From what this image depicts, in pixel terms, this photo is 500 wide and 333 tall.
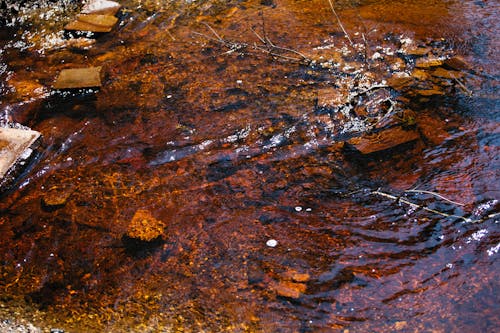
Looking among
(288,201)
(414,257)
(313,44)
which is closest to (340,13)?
(313,44)

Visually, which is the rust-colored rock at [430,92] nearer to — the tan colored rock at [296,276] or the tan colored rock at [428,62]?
the tan colored rock at [428,62]

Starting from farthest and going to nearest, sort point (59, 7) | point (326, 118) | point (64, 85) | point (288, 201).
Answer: point (59, 7) → point (64, 85) → point (326, 118) → point (288, 201)

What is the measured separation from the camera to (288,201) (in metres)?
3.42

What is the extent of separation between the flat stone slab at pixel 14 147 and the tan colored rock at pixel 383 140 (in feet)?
10.0

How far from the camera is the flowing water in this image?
2.77 meters

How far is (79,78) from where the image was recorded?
4957 millimetres

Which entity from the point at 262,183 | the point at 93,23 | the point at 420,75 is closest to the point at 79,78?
the point at 93,23

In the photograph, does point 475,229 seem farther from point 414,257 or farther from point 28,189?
point 28,189

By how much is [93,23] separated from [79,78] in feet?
4.86

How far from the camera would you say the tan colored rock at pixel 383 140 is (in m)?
3.78

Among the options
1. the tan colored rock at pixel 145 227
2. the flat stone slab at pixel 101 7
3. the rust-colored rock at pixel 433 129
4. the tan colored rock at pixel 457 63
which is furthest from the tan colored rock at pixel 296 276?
the flat stone slab at pixel 101 7

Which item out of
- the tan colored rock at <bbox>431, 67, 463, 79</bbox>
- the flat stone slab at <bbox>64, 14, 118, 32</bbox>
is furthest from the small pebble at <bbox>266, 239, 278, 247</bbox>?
the flat stone slab at <bbox>64, 14, 118, 32</bbox>

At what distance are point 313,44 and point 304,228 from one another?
2.78 meters

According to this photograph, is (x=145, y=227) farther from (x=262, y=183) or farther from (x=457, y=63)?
(x=457, y=63)
